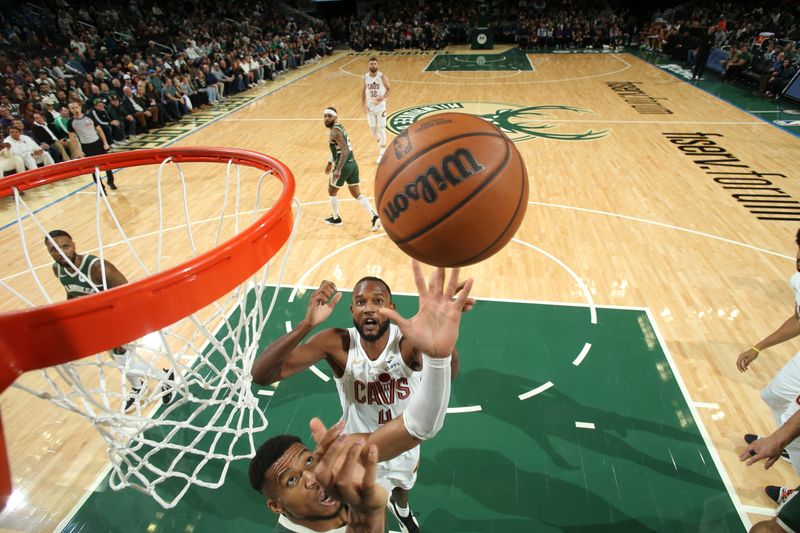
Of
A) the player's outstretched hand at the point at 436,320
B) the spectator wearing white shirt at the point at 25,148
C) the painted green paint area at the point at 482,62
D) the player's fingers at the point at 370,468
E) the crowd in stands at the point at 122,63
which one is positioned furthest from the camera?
the painted green paint area at the point at 482,62

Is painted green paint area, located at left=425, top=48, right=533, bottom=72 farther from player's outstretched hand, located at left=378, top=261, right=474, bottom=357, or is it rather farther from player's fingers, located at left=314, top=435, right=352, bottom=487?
player's fingers, located at left=314, top=435, right=352, bottom=487

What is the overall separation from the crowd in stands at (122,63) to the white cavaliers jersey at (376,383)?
850 cm

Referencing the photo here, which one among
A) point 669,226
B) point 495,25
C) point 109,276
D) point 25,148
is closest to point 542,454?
point 109,276

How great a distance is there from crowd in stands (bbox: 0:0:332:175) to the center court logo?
6198 mm

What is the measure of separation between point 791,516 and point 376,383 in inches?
79.0

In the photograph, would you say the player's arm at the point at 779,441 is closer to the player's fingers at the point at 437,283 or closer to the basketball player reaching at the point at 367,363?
the basketball player reaching at the point at 367,363

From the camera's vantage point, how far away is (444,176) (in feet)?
6.17

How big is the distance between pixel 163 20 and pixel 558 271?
23.0m

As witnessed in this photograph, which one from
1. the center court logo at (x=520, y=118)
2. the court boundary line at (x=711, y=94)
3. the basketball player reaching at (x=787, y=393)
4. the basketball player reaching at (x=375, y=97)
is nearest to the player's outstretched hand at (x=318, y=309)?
the basketball player reaching at (x=787, y=393)

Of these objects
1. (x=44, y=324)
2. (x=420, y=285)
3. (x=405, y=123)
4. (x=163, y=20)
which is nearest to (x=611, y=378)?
(x=420, y=285)

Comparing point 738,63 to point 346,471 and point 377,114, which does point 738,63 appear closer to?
point 377,114

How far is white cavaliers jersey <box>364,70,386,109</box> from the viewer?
867 centimetres

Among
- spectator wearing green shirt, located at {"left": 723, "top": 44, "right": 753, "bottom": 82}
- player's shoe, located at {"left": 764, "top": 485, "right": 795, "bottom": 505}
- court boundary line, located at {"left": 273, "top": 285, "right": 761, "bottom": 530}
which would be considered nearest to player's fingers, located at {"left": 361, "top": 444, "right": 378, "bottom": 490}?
court boundary line, located at {"left": 273, "top": 285, "right": 761, "bottom": 530}

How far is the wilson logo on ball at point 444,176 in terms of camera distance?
1880 millimetres
